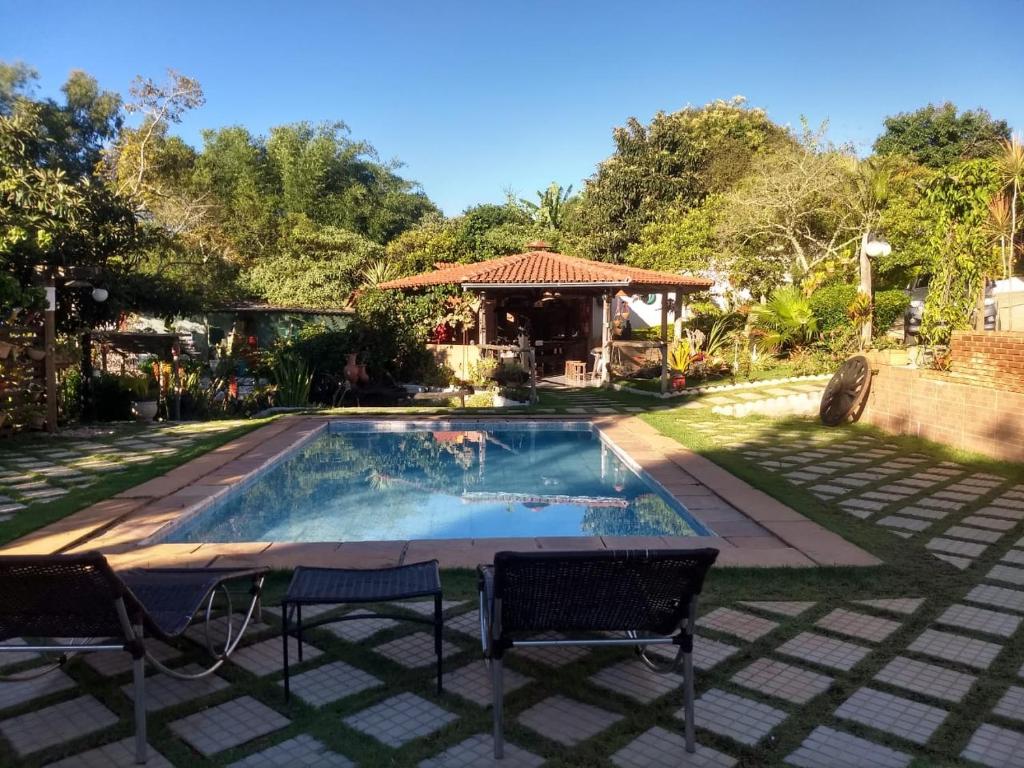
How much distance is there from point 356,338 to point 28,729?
1314 cm

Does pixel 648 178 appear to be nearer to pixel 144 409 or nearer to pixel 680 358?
pixel 680 358

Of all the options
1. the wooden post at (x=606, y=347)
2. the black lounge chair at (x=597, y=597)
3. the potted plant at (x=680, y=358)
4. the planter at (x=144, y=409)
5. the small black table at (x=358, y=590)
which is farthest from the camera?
the wooden post at (x=606, y=347)

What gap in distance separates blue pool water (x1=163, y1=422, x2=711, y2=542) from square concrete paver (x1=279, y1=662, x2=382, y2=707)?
304cm

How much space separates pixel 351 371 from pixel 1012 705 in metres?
13.0

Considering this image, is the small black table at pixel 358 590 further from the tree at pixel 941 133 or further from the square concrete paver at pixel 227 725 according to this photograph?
the tree at pixel 941 133

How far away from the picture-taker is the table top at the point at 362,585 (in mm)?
3166

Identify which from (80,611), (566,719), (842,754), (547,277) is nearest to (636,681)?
(566,719)

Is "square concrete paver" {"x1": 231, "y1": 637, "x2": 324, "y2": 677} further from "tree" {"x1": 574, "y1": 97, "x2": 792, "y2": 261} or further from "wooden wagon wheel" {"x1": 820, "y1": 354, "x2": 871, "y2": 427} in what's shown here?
"tree" {"x1": 574, "y1": 97, "x2": 792, "y2": 261}

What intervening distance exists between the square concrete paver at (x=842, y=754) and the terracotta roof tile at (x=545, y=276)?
13719 mm

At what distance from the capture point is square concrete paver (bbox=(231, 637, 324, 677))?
328 centimetres

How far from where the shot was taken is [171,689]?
3096 millimetres

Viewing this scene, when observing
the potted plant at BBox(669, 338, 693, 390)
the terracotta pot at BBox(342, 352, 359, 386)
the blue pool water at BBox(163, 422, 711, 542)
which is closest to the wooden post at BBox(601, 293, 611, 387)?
the potted plant at BBox(669, 338, 693, 390)

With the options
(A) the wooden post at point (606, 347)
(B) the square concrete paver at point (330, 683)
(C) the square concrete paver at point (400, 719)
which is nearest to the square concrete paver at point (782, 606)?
(C) the square concrete paver at point (400, 719)

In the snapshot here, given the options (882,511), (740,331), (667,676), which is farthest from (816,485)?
(740,331)
